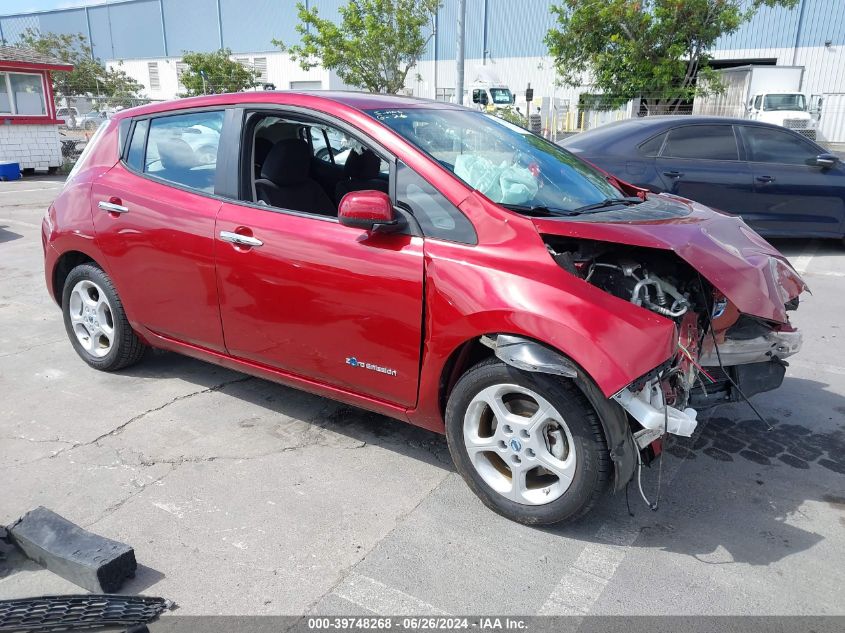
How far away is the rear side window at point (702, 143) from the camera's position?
8.09 metres

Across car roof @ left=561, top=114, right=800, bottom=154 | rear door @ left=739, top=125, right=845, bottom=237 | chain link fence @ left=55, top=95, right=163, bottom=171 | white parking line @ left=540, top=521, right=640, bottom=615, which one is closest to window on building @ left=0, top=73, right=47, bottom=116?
chain link fence @ left=55, top=95, right=163, bottom=171

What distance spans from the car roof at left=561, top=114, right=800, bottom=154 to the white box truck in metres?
14.5

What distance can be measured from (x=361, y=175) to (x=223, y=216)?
1096 mm

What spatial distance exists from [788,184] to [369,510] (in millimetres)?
7141

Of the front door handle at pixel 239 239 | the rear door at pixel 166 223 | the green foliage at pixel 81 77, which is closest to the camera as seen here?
the front door handle at pixel 239 239

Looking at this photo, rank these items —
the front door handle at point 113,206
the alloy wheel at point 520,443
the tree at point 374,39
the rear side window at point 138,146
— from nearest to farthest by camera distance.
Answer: the alloy wheel at point 520,443
the front door handle at point 113,206
the rear side window at point 138,146
the tree at point 374,39

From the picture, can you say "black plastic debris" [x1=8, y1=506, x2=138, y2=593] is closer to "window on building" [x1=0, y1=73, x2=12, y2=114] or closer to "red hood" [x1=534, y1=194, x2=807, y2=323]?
"red hood" [x1=534, y1=194, x2=807, y2=323]

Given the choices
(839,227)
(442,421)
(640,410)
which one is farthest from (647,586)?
(839,227)

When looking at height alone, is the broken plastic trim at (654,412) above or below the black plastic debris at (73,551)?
above

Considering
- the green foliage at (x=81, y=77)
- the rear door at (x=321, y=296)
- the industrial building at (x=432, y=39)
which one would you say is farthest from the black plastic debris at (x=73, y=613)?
the green foliage at (x=81, y=77)

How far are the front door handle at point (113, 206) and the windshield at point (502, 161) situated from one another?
1700 millimetres

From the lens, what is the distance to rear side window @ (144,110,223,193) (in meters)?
3.83

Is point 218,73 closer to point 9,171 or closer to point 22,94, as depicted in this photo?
point 22,94

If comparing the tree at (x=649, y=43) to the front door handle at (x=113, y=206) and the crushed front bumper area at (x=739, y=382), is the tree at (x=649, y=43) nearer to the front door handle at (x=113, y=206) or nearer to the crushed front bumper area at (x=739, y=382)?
the crushed front bumper area at (x=739, y=382)
